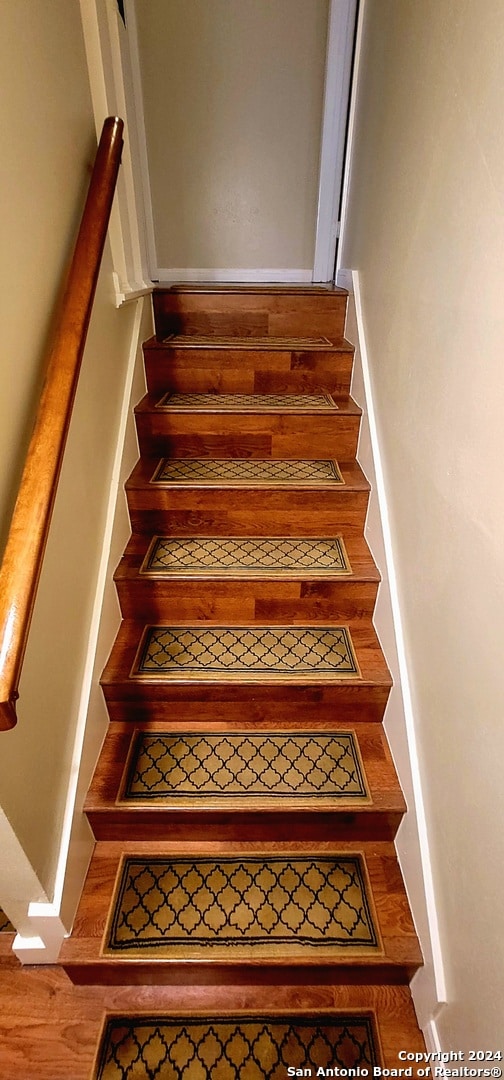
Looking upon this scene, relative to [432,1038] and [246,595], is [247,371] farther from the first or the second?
[432,1038]

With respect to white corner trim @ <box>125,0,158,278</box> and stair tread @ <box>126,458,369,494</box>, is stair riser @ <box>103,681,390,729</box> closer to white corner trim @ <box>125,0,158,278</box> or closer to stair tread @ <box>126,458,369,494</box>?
stair tread @ <box>126,458,369,494</box>

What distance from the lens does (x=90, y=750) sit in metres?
1.33

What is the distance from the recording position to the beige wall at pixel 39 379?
959 mm

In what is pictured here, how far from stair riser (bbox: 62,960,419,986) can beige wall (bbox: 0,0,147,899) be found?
259 mm

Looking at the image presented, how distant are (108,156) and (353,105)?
139 centimetres

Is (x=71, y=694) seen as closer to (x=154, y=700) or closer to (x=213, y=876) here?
(x=154, y=700)

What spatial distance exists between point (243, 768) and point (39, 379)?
107cm

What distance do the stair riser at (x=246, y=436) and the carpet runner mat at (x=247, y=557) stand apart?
36 centimetres

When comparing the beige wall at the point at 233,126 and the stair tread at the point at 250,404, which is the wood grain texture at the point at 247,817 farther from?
the beige wall at the point at 233,126

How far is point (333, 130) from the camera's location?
2.55 meters

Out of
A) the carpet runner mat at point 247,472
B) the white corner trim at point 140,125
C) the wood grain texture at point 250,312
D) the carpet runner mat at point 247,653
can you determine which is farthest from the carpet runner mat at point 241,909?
the white corner trim at point 140,125

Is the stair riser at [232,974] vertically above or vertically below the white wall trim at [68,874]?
below

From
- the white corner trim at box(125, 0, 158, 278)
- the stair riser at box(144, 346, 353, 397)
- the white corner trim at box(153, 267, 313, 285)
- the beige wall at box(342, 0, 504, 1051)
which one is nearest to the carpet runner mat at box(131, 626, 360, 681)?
the beige wall at box(342, 0, 504, 1051)

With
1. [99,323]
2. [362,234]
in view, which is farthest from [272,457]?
[362,234]
